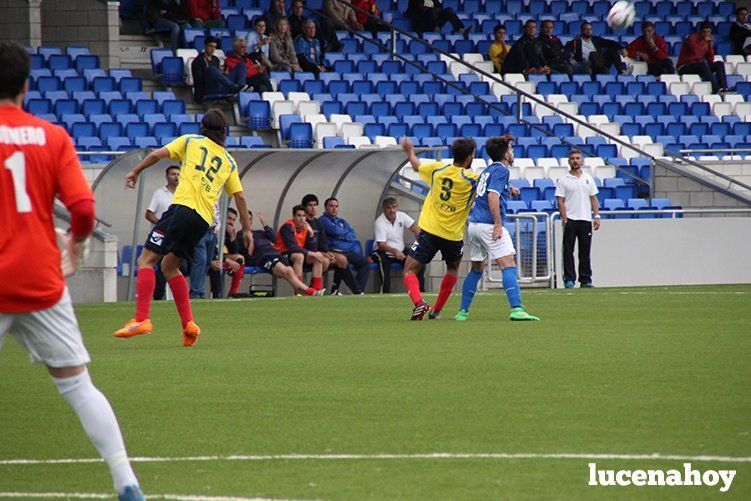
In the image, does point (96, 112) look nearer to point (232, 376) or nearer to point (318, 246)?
point (318, 246)

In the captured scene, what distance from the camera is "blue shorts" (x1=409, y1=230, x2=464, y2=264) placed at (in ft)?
45.6

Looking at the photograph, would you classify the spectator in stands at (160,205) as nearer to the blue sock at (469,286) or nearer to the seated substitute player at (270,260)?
the seated substitute player at (270,260)

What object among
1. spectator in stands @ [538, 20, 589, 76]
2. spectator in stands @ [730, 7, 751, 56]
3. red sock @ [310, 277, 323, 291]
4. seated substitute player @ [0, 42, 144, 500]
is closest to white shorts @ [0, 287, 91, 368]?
seated substitute player @ [0, 42, 144, 500]

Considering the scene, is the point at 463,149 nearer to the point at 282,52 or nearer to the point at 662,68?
the point at 282,52

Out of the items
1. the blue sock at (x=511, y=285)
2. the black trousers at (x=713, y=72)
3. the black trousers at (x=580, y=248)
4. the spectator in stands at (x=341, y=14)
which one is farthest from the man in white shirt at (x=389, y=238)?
the black trousers at (x=713, y=72)

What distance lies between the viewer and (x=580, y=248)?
20812mm

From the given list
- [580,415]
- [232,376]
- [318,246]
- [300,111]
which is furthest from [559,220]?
[580,415]

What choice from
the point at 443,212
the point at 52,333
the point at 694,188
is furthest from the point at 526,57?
the point at 52,333

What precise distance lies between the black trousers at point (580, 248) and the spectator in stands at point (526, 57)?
8531mm

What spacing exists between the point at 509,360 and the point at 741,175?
17101mm

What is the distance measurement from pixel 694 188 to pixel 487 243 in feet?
40.2

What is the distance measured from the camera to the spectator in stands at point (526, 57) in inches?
1125

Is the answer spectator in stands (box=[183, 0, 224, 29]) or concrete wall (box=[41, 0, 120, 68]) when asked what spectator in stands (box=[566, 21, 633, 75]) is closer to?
spectator in stands (box=[183, 0, 224, 29])

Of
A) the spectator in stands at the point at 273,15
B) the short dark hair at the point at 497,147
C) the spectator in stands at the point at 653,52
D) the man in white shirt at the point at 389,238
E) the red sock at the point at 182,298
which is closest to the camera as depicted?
the red sock at the point at 182,298
